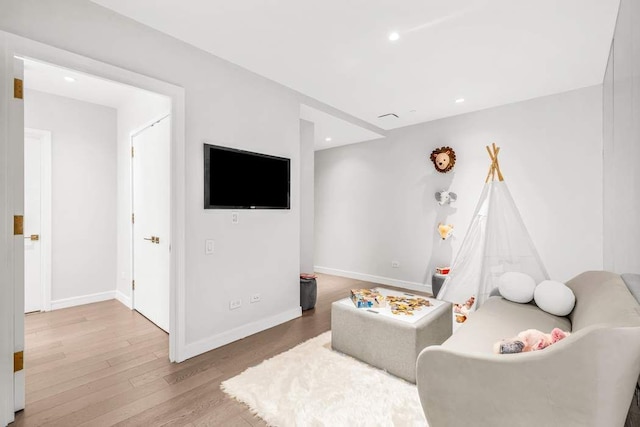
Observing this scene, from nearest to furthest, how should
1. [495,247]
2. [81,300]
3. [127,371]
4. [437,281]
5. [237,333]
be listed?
[127,371]
[237,333]
[495,247]
[81,300]
[437,281]

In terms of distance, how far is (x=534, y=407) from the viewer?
1.07 meters

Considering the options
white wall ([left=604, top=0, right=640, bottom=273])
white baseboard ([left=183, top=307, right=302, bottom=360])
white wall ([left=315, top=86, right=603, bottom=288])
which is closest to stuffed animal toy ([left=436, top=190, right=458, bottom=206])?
white wall ([left=315, top=86, right=603, bottom=288])

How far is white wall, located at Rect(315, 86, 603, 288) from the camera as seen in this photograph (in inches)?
134

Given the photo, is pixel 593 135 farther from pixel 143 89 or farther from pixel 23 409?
pixel 23 409

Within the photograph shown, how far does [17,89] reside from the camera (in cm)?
177

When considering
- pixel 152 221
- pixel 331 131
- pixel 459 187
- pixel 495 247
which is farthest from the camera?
pixel 331 131

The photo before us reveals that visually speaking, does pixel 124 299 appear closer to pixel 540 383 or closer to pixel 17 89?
pixel 17 89

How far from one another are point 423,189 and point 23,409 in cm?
465

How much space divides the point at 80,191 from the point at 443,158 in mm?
4917

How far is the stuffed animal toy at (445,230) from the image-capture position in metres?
4.24

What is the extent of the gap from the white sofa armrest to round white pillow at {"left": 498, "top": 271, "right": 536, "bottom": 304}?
155 cm

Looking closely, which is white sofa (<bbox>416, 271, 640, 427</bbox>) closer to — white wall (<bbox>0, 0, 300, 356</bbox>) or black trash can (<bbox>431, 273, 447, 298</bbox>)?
white wall (<bbox>0, 0, 300, 356</bbox>)

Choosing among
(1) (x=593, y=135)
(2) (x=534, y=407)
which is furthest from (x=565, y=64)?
(2) (x=534, y=407)

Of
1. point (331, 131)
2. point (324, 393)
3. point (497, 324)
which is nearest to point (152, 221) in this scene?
point (324, 393)
